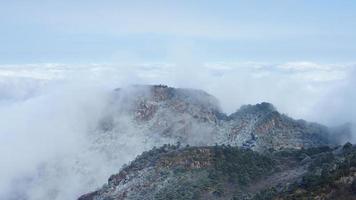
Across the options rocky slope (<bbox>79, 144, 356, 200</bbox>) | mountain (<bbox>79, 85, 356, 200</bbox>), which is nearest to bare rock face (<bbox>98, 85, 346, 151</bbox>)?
mountain (<bbox>79, 85, 356, 200</bbox>)

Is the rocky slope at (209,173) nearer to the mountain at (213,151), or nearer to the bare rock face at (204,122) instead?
the mountain at (213,151)

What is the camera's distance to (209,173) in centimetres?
7344

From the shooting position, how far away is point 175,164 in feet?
249

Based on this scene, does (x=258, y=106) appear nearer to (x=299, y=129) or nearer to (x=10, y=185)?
(x=299, y=129)

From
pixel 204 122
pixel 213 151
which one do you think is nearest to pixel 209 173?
pixel 213 151

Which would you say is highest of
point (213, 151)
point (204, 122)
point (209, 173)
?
point (213, 151)

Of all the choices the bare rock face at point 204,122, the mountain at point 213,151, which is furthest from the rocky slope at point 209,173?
the bare rock face at point 204,122

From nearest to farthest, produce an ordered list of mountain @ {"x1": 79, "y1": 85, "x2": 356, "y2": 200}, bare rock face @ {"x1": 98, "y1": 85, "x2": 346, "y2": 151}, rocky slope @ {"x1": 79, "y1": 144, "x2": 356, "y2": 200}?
mountain @ {"x1": 79, "y1": 85, "x2": 356, "y2": 200} < rocky slope @ {"x1": 79, "y1": 144, "x2": 356, "y2": 200} < bare rock face @ {"x1": 98, "y1": 85, "x2": 346, "y2": 151}

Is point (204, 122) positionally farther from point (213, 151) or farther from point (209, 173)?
point (209, 173)

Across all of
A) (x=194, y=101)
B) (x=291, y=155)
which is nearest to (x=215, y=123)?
(x=194, y=101)

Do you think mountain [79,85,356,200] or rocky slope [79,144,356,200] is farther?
rocky slope [79,144,356,200]

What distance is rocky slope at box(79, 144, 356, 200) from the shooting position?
2746 inches

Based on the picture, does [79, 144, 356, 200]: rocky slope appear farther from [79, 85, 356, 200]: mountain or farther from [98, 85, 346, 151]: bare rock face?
[98, 85, 346, 151]: bare rock face

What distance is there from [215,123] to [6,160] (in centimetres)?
5973
